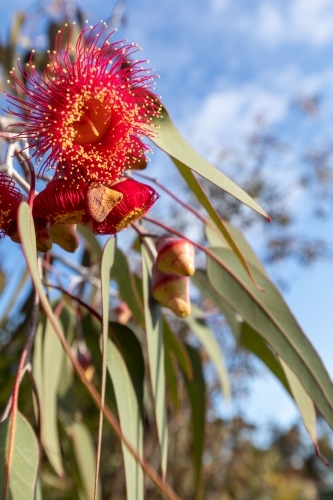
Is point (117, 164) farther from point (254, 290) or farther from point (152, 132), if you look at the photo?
point (254, 290)

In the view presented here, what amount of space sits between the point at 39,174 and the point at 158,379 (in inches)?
15.6

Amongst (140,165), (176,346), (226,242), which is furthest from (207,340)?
(140,165)

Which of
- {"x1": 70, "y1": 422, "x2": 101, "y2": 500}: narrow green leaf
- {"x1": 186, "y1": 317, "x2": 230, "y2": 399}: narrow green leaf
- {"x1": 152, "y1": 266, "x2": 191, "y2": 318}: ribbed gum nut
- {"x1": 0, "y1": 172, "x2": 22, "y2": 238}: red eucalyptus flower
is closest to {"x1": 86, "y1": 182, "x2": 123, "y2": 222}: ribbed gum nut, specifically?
{"x1": 0, "y1": 172, "x2": 22, "y2": 238}: red eucalyptus flower

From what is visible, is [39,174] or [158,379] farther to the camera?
[158,379]

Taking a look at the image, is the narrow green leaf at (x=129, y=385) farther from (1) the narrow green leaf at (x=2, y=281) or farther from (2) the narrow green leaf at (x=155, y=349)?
(1) the narrow green leaf at (x=2, y=281)

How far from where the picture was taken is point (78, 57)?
0.72 m

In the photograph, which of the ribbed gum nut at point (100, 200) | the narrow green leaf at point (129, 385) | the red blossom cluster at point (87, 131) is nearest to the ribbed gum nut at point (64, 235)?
the red blossom cluster at point (87, 131)

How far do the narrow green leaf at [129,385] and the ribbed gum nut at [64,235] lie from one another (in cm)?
25

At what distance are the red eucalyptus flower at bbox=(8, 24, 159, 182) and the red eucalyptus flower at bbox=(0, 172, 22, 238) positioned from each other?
5cm

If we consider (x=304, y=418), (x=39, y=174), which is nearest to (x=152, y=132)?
(x=39, y=174)

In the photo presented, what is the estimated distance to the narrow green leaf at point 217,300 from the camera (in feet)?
4.00

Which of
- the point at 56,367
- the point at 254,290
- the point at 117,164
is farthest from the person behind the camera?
the point at 56,367

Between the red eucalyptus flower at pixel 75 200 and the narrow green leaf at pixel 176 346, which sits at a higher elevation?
the narrow green leaf at pixel 176 346

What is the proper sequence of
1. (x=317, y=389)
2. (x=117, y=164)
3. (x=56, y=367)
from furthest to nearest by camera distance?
(x=56, y=367) < (x=317, y=389) < (x=117, y=164)
